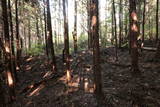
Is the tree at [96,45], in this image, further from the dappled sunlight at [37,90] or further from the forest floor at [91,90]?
the dappled sunlight at [37,90]

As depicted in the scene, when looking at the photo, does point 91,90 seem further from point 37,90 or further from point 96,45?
point 37,90

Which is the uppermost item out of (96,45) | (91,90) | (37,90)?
(96,45)

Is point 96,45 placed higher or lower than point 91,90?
higher

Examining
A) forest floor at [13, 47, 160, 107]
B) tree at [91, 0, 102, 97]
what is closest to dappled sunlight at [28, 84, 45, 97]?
forest floor at [13, 47, 160, 107]

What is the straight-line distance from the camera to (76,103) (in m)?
7.35

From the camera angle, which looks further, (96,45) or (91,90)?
(91,90)

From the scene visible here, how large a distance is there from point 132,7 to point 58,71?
8170mm

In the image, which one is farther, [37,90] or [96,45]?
Result: [37,90]

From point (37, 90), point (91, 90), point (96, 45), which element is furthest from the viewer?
point (37, 90)

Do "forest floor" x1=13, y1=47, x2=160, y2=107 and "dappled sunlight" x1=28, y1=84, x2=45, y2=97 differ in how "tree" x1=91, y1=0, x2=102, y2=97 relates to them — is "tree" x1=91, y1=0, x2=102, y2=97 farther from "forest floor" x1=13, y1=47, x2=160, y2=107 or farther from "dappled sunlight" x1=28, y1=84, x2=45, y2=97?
"dappled sunlight" x1=28, y1=84, x2=45, y2=97

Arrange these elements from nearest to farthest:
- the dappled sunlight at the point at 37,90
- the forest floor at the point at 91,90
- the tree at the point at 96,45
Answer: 1. the forest floor at the point at 91,90
2. the tree at the point at 96,45
3. the dappled sunlight at the point at 37,90

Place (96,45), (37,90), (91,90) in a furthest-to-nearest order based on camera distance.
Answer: (37,90) → (91,90) → (96,45)

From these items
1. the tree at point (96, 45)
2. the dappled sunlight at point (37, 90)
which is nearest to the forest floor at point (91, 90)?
the dappled sunlight at point (37, 90)

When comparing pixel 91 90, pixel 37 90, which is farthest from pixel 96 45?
pixel 37 90
